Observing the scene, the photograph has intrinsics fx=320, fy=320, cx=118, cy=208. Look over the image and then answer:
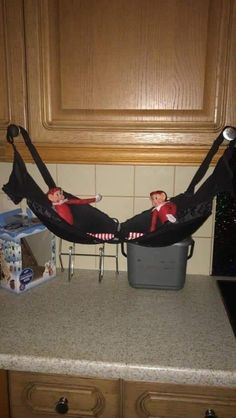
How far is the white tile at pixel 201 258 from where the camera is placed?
3.68 ft

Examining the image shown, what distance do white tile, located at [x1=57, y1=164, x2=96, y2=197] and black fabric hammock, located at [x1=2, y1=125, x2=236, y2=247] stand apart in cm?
16

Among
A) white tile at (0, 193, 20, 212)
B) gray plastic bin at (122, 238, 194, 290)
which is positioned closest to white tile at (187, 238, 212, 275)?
gray plastic bin at (122, 238, 194, 290)

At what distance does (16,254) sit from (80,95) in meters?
0.50

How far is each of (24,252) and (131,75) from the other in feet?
2.17

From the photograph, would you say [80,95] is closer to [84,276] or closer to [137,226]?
[137,226]

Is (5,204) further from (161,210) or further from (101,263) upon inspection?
(161,210)

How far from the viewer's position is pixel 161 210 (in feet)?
2.97

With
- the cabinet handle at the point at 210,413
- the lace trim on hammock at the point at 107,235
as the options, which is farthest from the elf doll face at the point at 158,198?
the cabinet handle at the point at 210,413

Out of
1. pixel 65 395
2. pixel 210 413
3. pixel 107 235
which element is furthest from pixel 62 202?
pixel 210 413

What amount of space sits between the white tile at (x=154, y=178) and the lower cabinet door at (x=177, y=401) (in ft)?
1.94

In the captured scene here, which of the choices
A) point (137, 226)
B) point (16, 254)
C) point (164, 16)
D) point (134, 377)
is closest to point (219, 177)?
point (137, 226)

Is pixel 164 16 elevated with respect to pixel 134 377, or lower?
elevated

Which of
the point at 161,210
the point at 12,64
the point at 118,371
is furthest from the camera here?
the point at 161,210

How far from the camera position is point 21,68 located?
2.58 ft
